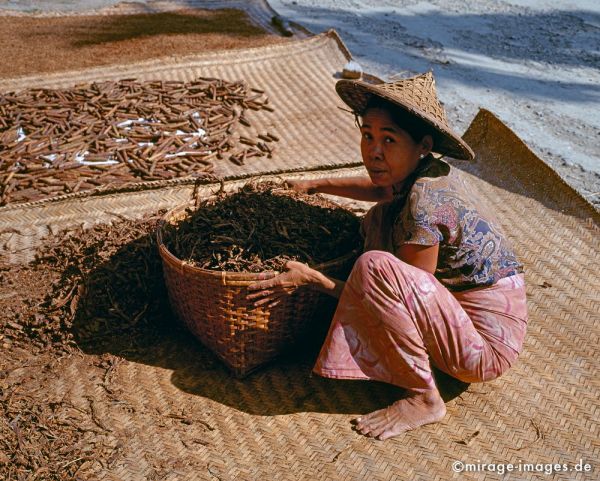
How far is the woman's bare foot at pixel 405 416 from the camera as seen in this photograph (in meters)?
2.06

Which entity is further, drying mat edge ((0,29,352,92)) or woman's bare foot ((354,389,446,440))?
drying mat edge ((0,29,352,92))

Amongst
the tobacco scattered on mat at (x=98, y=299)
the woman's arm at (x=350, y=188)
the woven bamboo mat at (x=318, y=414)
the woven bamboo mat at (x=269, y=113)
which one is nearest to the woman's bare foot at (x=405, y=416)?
the woven bamboo mat at (x=318, y=414)

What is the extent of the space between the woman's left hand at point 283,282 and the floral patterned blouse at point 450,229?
0.31 metres

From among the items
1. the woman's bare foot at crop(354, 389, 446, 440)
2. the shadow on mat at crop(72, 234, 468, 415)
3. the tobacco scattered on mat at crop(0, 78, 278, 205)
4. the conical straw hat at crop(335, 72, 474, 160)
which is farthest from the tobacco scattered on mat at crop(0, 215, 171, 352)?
the conical straw hat at crop(335, 72, 474, 160)

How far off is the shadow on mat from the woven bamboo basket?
86 mm

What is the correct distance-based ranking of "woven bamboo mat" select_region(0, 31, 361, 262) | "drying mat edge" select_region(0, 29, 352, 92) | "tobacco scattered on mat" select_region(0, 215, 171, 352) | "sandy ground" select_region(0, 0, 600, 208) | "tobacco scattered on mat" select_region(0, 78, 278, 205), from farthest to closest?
"sandy ground" select_region(0, 0, 600, 208)
"drying mat edge" select_region(0, 29, 352, 92)
"tobacco scattered on mat" select_region(0, 78, 278, 205)
"woven bamboo mat" select_region(0, 31, 361, 262)
"tobacco scattered on mat" select_region(0, 215, 171, 352)

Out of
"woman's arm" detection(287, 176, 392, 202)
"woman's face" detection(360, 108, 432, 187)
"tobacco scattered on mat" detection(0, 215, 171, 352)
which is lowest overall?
"tobacco scattered on mat" detection(0, 215, 171, 352)

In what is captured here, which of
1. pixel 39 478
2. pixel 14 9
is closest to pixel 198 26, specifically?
pixel 14 9

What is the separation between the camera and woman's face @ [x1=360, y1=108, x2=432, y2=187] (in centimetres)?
202

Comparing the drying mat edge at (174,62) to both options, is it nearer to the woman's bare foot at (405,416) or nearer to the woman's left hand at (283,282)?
the woman's left hand at (283,282)

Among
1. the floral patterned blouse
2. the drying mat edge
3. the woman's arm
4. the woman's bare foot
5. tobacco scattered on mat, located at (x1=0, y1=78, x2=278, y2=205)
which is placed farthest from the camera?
the drying mat edge

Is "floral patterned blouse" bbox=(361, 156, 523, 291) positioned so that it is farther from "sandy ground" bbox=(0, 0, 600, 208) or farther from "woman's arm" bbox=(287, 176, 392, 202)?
"sandy ground" bbox=(0, 0, 600, 208)

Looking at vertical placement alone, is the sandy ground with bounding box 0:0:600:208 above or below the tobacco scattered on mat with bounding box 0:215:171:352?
above

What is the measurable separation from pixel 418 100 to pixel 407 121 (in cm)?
7
